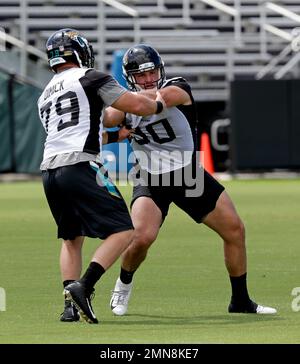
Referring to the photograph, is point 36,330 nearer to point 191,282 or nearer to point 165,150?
point 165,150

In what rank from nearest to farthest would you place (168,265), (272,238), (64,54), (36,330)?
1. (36,330)
2. (64,54)
3. (168,265)
4. (272,238)

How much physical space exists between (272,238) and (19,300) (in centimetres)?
Result: 545

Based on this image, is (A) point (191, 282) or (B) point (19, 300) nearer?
(B) point (19, 300)

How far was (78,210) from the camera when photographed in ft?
25.7

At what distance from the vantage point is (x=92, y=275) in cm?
779

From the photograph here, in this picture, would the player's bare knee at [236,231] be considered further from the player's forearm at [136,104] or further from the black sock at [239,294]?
the player's forearm at [136,104]

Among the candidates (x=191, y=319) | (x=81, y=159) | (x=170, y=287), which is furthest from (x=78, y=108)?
(x=170, y=287)

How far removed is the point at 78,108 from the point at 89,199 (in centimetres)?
61

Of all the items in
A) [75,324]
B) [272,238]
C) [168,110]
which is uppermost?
[168,110]

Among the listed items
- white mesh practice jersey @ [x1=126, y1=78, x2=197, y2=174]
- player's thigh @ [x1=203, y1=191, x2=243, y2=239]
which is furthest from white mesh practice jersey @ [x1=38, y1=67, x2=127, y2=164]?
player's thigh @ [x1=203, y1=191, x2=243, y2=239]

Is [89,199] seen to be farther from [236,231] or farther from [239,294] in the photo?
[239,294]

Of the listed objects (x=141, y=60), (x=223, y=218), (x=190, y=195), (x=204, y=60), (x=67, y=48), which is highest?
(x=67, y=48)
